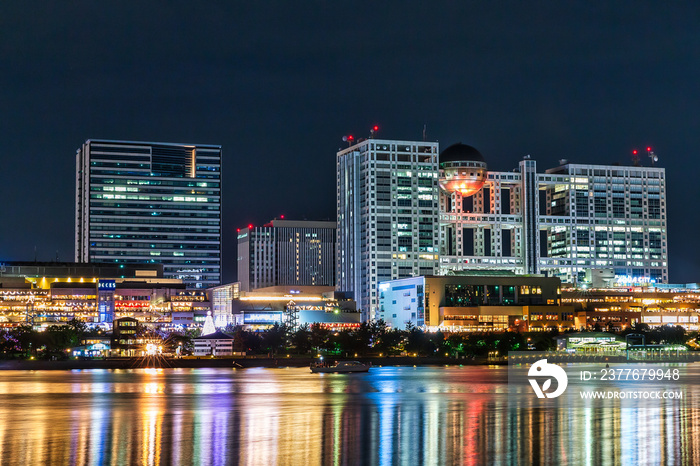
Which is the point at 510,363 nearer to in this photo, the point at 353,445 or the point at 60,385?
the point at 60,385

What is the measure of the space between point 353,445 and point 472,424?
1391cm

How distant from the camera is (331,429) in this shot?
6919cm

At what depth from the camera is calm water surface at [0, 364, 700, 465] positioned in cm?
5678

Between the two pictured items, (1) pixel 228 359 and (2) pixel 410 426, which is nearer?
(2) pixel 410 426

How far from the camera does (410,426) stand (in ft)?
235

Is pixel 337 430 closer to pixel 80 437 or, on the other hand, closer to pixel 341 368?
pixel 80 437

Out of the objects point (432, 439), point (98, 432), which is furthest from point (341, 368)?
point (432, 439)

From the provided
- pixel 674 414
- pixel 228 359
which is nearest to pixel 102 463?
pixel 674 414

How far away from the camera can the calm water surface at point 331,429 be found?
5678 cm

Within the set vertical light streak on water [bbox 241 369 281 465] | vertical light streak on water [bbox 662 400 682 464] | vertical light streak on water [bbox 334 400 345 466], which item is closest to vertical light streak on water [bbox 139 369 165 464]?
vertical light streak on water [bbox 241 369 281 465]

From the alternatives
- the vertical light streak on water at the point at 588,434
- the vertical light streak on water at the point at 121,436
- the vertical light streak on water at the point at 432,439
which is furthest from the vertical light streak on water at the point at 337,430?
the vertical light streak on water at the point at 588,434

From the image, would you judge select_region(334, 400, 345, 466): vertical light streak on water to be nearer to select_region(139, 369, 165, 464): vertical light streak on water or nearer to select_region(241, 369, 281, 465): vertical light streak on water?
select_region(241, 369, 281, 465): vertical light streak on water

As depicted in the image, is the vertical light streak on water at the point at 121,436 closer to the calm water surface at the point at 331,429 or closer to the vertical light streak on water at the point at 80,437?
the calm water surface at the point at 331,429

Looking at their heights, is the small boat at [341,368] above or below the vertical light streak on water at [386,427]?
below
